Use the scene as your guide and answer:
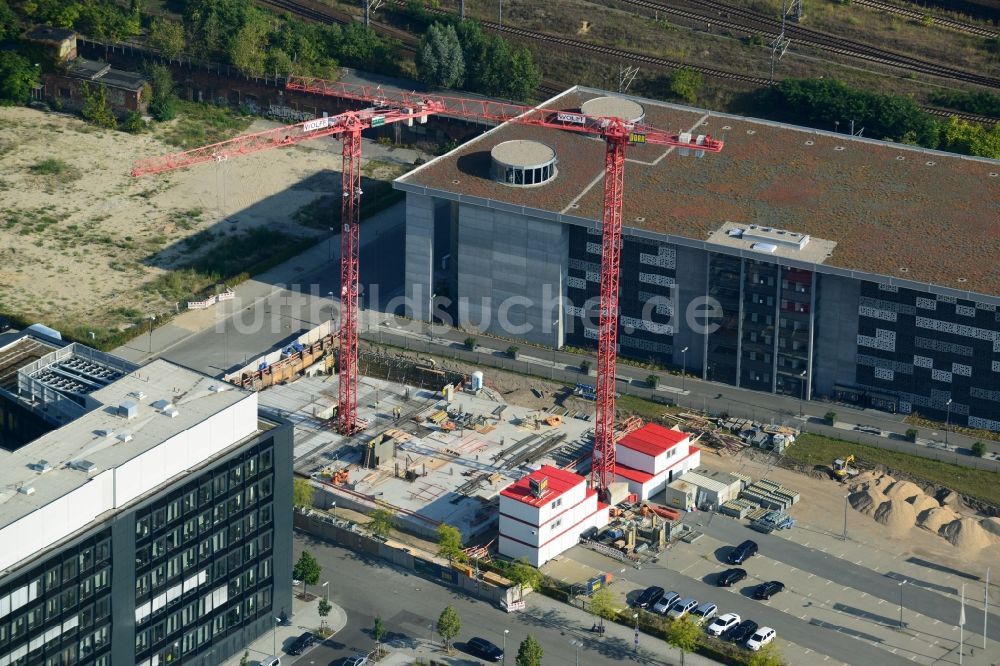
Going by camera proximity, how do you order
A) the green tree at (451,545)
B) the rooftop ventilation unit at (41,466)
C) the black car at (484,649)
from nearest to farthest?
1. the rooftop ventilation unit at (41,466)
2. the black car at (484,649)
3. the green tree at (451,545)

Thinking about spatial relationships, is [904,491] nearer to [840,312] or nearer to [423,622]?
[840,312]

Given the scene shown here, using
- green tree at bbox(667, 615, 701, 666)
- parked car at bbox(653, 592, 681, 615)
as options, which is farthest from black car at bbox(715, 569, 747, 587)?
green tree at bbox(667, 615, 701, 666)

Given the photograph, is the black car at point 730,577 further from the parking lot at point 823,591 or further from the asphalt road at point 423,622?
the asphalt road at point 423,622

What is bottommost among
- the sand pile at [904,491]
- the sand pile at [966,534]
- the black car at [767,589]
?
the black car at [767,589]

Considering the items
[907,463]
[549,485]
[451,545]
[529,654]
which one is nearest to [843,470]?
[907,463]

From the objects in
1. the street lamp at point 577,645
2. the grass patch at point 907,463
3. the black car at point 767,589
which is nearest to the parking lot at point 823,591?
the black car at point 767,589

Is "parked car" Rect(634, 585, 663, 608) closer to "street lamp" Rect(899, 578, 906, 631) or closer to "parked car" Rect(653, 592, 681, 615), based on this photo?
"parked car" Rect(653, 592, 681, 615)

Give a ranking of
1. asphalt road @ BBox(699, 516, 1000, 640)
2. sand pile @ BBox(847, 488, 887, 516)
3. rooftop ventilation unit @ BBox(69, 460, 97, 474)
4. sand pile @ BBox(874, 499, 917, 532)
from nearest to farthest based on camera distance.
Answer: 1. rooftop ventilation unit @ BBox(69, 460, 97, 474)
2. asphalt road @ BBox(699, 516, 1000, 640)
3. sand pile @ BBox(874, 499, 917, 532)
4. sand pile @ BBox(847, 488, 887, 516)
